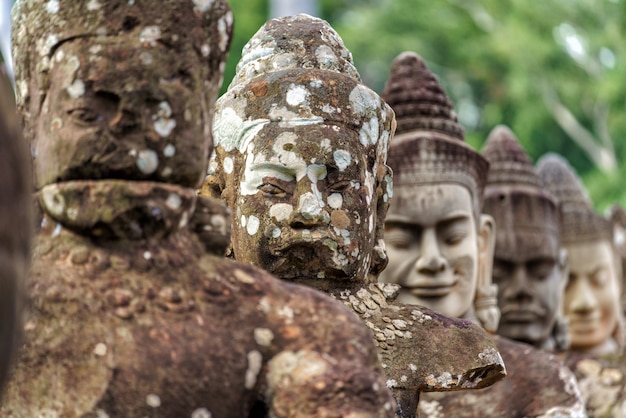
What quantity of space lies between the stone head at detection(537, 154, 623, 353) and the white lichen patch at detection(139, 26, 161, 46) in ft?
19.6

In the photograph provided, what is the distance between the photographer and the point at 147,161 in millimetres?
2455

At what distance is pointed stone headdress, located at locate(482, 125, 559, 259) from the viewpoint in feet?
22.1

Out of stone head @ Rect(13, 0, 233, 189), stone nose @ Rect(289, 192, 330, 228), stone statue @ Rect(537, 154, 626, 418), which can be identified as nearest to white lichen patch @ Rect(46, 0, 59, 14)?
stone head @ Rect(13, 0, 233, 189)

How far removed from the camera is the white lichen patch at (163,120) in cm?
247

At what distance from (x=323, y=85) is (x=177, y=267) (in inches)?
57.0

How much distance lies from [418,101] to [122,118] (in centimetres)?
314

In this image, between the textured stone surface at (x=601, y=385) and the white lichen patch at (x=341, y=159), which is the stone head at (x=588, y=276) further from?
the white lichen patch at (x=341, y=159)

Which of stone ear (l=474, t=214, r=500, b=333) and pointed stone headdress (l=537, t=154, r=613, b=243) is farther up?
stone ear (l=474, t=214, r=500, b=333)

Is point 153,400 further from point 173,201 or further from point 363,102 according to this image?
point 363,102

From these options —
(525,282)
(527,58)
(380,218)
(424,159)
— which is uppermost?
(380,218)

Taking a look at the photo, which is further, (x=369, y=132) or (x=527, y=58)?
(x=527, y=58)

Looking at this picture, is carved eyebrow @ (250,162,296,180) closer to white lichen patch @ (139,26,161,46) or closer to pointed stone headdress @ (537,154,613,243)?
white lichen patch @ (139,26,161,46)

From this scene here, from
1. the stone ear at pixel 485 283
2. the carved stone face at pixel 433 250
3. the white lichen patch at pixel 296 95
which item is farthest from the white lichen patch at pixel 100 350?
the stone ear at pixel 485 283

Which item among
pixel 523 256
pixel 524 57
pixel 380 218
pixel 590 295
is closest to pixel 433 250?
pixel 380 218
